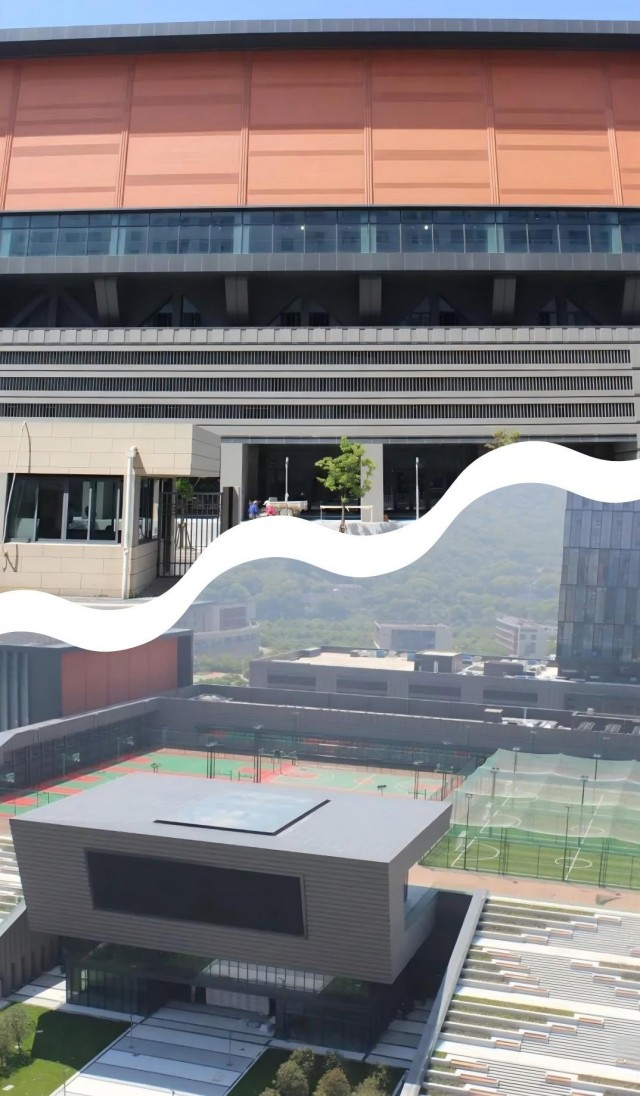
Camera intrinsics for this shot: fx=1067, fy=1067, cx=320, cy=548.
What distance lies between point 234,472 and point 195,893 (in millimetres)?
34452

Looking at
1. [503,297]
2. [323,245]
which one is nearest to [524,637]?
[503,297]

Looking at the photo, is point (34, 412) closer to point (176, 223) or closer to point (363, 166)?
point (176, 223)

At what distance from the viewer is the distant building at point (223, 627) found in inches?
903

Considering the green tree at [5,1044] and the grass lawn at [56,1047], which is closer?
the grass lawn at [56,1047]

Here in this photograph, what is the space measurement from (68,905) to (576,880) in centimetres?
951

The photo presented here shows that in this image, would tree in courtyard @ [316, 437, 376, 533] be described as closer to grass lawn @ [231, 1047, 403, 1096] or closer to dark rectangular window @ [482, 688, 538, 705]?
dark rectangular window @ [482, 688, 538, 705]

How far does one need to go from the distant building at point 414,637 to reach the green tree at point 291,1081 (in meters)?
8.23

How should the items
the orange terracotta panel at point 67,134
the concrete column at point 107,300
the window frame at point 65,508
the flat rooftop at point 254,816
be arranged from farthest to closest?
the orange terracotta panel at point 67,134, the concrete column at point 107,300, the window frame at point 65,508, the flat rooftop at point 254,816

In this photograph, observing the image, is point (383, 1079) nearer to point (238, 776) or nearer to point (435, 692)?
point (238, 776)

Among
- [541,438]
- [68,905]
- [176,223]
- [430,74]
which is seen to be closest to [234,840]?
[68,905]

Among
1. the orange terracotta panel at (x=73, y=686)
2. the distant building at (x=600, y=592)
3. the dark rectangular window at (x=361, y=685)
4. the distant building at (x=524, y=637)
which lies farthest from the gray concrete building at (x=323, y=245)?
the distant building at (x=600, y=592)

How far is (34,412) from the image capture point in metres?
53.6

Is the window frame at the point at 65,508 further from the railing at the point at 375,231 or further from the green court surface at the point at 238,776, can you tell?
the railing at the point at 375,231

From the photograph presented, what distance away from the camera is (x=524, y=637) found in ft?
70.8
